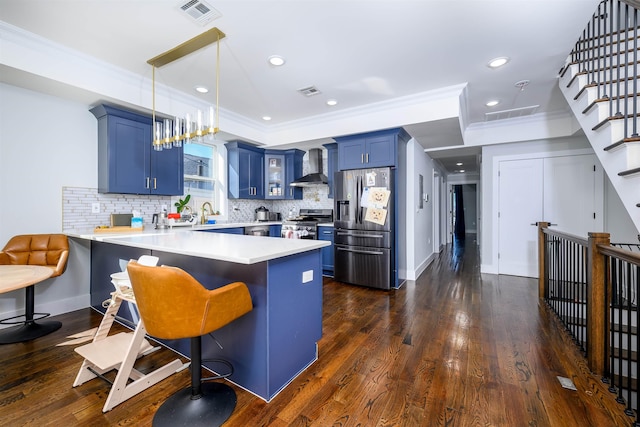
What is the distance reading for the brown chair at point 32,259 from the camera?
255 centimetres

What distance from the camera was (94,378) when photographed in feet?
6.25

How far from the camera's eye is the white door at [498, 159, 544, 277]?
4570 millimetres

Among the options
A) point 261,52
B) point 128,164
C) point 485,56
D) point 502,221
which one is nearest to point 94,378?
point 128,164

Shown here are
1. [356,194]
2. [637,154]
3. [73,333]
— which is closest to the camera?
[637,154]

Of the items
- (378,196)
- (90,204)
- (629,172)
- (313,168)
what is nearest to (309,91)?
(378,196)

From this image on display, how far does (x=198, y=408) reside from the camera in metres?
1.58

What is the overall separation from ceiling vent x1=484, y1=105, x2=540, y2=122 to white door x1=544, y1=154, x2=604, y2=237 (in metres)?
0.90

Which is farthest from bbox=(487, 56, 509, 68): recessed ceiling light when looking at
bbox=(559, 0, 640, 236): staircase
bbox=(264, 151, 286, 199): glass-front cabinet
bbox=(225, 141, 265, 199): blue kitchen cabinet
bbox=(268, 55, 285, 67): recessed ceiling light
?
bbox=(225, 141, 265, 199): blue kitchen cabinet

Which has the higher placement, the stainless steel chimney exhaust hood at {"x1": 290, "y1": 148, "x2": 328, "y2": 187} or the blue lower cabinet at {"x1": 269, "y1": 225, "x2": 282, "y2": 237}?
the stainless steel chimney exhaust hood at {"x1": 290, "y1": 148, "x2": 328, "y2": 187}

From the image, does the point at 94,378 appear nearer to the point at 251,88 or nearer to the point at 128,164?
the point at 128,164

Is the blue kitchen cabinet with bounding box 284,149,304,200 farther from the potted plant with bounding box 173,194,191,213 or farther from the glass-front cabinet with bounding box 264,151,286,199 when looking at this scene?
the potted plant with bounding box 173,194,191,213

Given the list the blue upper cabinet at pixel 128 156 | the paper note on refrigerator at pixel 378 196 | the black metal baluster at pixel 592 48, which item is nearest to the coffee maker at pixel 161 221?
the blue upper cabinet at pixel 128 156

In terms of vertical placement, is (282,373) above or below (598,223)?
below

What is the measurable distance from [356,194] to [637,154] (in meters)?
2.80
